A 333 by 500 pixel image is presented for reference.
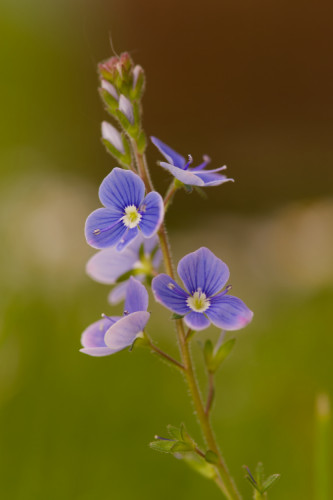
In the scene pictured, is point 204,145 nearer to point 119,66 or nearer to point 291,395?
point 291,395

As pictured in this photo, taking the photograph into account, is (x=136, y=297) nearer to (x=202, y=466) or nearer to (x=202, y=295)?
(x=202, y=295)

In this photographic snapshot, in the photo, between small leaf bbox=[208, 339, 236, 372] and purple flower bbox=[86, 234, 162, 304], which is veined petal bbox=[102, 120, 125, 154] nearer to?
purple flower bbox=[86, 234, 162, 304]

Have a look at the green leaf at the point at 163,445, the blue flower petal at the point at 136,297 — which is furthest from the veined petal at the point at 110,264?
the green leaf at the point at 163,445

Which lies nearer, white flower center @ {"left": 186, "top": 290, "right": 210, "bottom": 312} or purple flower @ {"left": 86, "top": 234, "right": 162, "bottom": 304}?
white flower center @ {"left": 186, "top": 290, "right": 210, "bottom": 312}

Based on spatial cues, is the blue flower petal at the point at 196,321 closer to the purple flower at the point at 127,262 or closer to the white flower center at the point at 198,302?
the white flower center at the point at 198,302

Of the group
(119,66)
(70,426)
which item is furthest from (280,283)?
(119,66)

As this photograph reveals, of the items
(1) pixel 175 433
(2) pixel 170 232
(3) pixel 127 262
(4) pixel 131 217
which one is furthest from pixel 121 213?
(2) pixel 170 232

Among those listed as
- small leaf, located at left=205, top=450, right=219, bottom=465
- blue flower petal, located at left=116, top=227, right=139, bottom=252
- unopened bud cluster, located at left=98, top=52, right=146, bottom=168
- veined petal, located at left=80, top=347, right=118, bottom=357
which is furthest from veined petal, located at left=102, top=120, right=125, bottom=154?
small leaf, located at left=205, top=450, right=219, bottom=465
